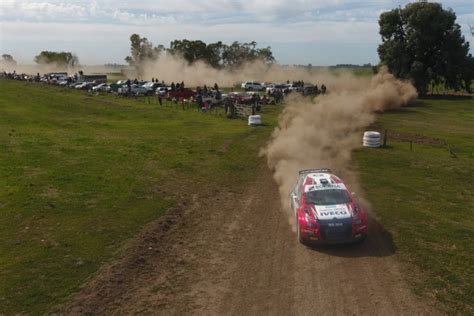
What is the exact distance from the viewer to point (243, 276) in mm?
12391

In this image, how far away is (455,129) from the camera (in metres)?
43.4

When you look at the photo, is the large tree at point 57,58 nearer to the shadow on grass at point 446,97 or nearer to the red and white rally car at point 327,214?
the shadow on grass at point 446,97

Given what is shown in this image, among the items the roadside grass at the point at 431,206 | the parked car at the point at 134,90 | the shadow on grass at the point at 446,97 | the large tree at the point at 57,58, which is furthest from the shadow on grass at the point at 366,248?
the large tree at the point at 57,58

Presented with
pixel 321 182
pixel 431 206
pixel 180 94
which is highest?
pixel 180 94

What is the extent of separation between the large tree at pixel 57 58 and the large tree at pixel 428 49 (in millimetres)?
111405

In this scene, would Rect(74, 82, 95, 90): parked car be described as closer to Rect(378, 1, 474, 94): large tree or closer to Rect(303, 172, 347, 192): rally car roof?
Rect(378, 1, 474, 94): large tree

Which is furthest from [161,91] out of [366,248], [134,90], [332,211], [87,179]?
[366,248]

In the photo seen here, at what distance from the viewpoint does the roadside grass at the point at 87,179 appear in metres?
12.8

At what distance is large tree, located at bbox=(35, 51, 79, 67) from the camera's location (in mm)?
149250

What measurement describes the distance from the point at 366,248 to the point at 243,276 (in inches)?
169

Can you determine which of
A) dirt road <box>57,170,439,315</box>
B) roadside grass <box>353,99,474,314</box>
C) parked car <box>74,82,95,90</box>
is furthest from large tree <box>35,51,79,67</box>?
dirt road <box>57,170,439,315</box>

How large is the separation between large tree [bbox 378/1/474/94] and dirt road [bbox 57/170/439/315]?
6462cm

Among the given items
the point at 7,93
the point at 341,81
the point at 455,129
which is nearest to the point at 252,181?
the point at 455,129

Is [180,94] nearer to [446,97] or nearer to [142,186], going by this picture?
[142,186]
